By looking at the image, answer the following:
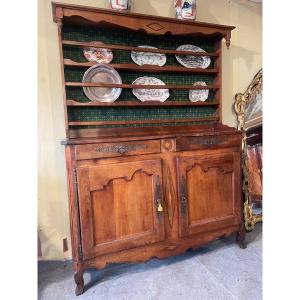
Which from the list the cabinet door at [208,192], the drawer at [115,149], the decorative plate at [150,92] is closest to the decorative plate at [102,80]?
the decorative plate at [150,92]

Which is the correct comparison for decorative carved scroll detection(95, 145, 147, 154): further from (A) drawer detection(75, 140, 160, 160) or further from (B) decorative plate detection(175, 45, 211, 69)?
(B) decorative plate detection(175, 45, 211, 69)

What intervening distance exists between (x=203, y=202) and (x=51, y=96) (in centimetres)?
133

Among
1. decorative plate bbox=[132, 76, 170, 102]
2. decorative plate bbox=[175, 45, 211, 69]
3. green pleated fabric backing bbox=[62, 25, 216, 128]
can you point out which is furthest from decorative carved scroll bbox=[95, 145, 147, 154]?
decorative plate bbox=[175, 45, 211, 69]

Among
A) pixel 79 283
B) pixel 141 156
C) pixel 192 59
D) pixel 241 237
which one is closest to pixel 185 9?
pixel 192 59

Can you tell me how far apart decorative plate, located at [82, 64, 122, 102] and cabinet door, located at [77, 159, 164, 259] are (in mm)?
563

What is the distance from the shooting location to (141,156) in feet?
4.97

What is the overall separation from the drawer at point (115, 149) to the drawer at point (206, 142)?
0.58 ft

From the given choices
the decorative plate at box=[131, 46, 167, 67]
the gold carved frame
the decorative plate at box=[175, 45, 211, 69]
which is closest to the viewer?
the decorative plate at box=[131, 46, 167, 67]

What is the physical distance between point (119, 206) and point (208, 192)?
A: 2.17 feet

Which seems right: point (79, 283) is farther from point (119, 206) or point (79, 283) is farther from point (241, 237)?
point (241, 237)

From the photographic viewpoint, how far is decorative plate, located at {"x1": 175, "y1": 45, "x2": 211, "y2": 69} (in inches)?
76.7

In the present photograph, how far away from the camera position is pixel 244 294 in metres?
1.41

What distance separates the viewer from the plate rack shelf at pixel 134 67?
1555mm
